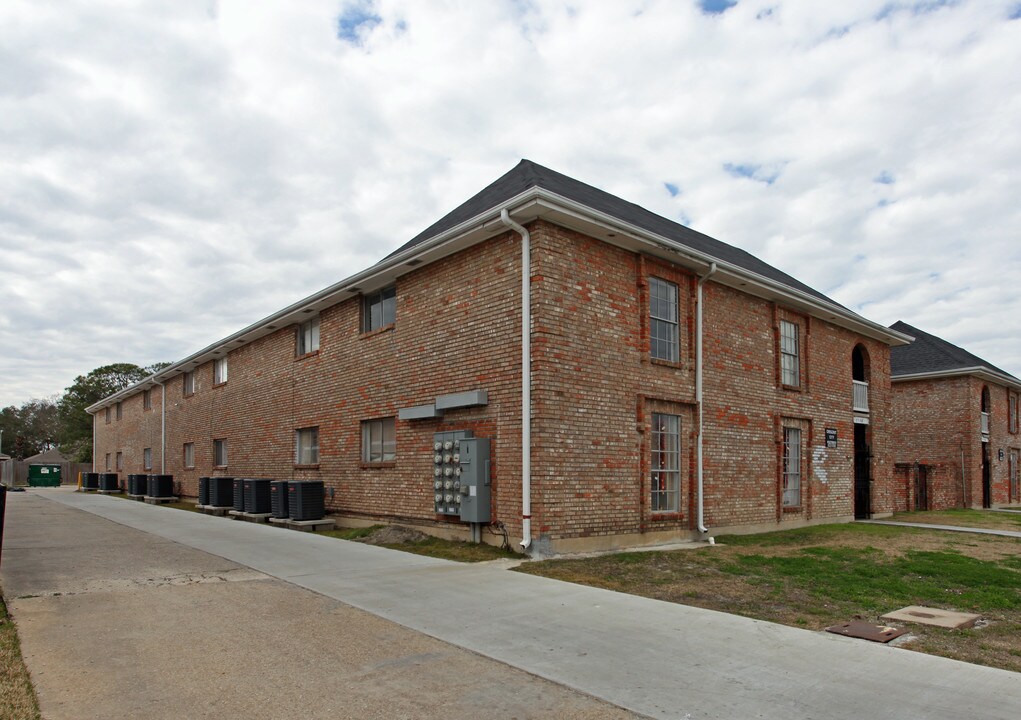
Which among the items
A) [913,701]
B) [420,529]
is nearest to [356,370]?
[420,529]

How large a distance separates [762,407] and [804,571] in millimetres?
6098

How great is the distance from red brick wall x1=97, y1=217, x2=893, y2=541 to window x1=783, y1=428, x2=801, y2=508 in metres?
0.26

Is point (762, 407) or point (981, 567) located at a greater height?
point (762, 407)

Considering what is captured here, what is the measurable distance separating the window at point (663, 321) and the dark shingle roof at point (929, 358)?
17264mm

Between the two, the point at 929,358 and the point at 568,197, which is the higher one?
the point at 568,197

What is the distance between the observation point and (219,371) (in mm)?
24812

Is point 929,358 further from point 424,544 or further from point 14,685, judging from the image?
point 14,685

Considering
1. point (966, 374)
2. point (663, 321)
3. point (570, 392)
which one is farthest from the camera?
point (966, 374)

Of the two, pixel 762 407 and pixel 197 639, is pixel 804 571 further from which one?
pixel 197 639

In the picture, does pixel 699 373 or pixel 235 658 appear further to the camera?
pixel 699 373

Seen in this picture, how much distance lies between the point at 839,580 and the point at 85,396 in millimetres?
73097

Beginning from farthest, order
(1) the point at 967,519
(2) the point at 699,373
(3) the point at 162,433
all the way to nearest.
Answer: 1. (3) the point at 162,433
2. (1) the point at 967,519
3. (2) the point at 699,373

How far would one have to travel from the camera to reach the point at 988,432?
93.6ft

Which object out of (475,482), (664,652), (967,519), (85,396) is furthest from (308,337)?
(85,396)
